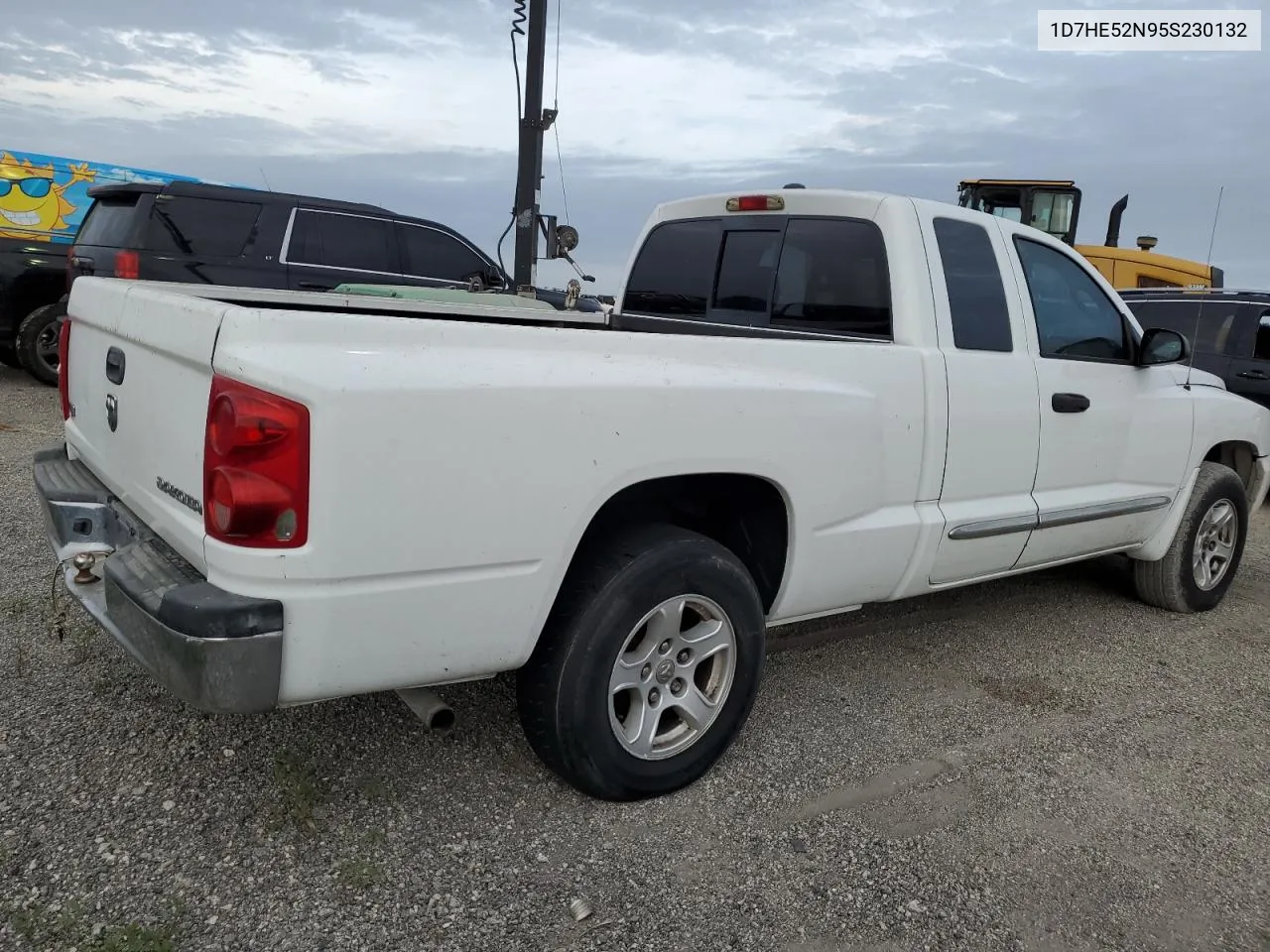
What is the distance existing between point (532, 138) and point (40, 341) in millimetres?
5093

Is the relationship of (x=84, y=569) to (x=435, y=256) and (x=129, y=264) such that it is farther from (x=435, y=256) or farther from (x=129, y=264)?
(x=435, y=256)

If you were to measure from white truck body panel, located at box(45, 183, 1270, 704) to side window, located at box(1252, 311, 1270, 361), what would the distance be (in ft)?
18.8

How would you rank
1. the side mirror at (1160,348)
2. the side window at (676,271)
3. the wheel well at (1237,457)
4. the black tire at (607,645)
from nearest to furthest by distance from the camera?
1. the black tire at (607,645)
2. the side window at (676,271)
3. the side mirror at (1160,348)
4. the wheel well at (1237,457)

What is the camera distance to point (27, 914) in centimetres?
220

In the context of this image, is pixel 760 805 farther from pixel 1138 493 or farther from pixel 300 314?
pixel 1138 493

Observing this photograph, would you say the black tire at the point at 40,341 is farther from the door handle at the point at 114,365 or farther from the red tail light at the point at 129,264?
the door handle at the point at 114,365

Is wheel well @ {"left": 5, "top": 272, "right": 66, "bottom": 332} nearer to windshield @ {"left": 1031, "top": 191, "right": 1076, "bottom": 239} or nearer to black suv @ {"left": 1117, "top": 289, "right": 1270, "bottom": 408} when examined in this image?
black suv @ {"left": 1117, "top": 289, "right": 1270, "bottom": 408}

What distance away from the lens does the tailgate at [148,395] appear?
2320 mm

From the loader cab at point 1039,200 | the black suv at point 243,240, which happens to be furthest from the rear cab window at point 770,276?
the loader cab at point 1039,200

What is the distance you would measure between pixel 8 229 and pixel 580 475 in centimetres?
1540

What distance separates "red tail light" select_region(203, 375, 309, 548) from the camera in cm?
210

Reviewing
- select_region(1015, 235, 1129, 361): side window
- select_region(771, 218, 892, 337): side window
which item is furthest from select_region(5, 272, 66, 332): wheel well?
select_region(1015, 235, 1129, 361): side window

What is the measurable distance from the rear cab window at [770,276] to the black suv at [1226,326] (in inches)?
235

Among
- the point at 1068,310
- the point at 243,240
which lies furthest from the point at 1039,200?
the point at 243,240
